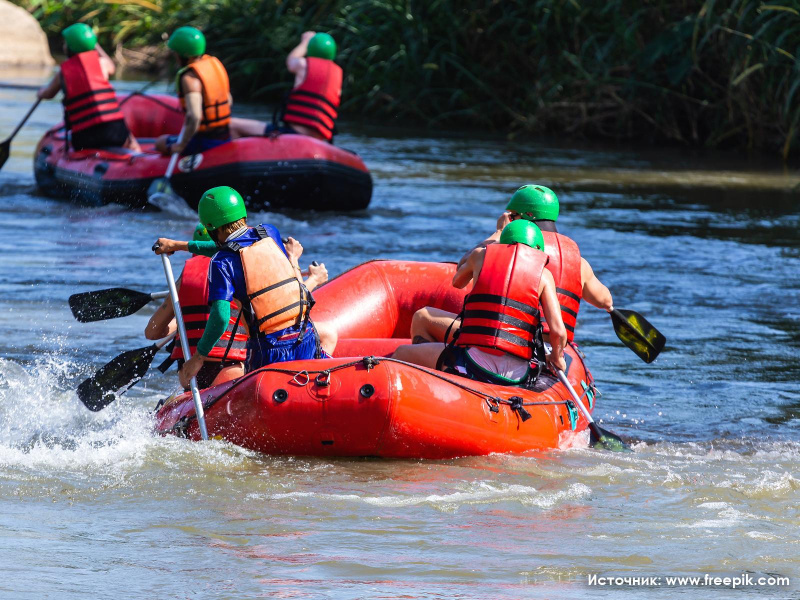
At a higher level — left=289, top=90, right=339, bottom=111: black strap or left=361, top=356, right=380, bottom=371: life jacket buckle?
left=289, top=90, right=339, bottom=111: black strap

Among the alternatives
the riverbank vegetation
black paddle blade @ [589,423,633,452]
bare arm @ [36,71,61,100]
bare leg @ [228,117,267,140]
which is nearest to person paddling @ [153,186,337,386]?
black paddle blade @ [589,423,633,452]

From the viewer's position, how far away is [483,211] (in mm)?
10992

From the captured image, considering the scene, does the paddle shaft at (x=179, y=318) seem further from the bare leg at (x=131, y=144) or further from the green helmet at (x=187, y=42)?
the bare leg at (x=131, y=144)

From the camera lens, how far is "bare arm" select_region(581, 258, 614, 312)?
18.7 ft

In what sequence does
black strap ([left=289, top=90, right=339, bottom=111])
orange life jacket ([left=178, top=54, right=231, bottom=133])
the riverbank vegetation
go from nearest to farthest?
orange life jacket ([left=178, top=54, right=231, bottom=133]) → black strap ([left=289, top=90, right=339, bottom=111]) → the riverbank vegetation

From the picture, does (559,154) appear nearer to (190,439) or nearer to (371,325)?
(371,325)

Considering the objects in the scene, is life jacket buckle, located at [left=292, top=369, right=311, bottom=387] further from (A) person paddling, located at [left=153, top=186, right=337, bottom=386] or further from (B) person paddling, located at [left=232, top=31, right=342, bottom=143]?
(B) person paddling, located at [left=232, top=31, right=342, bottom=143]

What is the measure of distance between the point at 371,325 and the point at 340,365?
53.6 inches

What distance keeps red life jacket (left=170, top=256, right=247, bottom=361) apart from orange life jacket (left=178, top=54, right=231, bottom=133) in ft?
15.5

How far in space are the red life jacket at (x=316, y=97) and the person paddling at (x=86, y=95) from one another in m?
1.46

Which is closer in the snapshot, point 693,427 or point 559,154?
point 693,427

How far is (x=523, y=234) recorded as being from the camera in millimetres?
5293

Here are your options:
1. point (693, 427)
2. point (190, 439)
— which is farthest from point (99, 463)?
point (693, 427)

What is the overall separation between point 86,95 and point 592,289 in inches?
244
